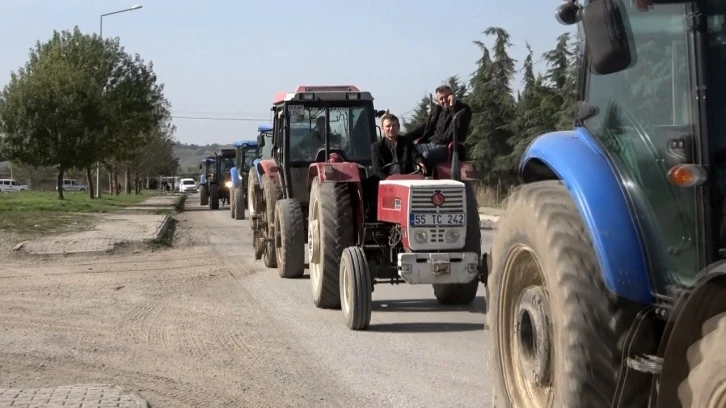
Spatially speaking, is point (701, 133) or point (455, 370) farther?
point (455, 370)

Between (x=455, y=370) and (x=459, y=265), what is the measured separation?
5.53 ft

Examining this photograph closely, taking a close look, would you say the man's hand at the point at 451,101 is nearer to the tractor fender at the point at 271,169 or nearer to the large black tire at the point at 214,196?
the tractor fender at the point at 271,169

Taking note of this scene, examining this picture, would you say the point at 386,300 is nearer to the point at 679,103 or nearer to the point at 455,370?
the point at 455,370

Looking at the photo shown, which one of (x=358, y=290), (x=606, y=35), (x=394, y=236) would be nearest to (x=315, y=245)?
(x=394, y=236)

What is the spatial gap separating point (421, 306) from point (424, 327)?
1393mm

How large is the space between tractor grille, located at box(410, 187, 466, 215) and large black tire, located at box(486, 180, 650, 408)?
3.71m

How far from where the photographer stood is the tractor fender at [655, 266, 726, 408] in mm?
3463

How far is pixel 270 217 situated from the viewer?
592 inches

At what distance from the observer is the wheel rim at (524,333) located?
468 cm

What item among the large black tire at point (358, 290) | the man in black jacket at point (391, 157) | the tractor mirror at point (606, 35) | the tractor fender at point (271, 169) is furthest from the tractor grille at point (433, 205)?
the tractor fender at point (271, 169)

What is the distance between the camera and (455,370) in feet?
24.7

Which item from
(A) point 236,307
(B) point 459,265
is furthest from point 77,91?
(B) point 459,265

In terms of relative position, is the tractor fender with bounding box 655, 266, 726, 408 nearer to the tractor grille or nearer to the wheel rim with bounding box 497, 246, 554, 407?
the wheel rim with bounding box 497, 246, 554, 407

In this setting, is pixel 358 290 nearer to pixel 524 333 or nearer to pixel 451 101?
pixel 451 101
